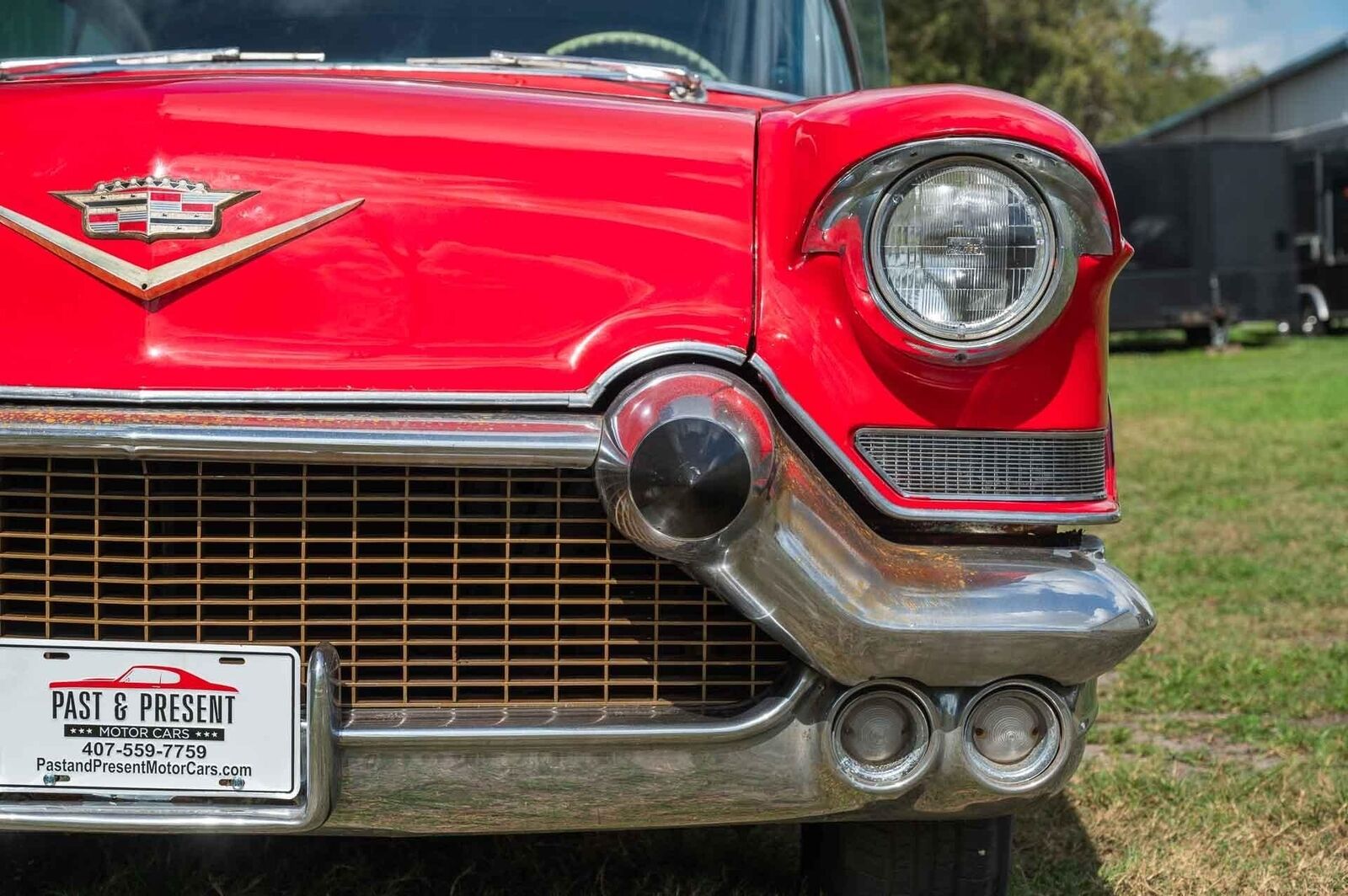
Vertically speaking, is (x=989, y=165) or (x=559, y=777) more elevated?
(x=989, y=165)

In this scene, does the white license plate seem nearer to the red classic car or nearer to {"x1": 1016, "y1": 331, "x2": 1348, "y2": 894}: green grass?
the red classic car

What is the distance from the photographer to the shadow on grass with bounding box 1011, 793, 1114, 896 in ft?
7.89

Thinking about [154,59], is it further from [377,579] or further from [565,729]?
[565,729]

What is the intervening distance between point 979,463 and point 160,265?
104 cm

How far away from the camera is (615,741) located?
173 centimetres

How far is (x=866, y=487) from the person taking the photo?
1.78 metres

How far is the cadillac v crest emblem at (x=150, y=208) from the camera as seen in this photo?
1.74 metres

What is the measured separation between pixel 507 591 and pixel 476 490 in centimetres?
14

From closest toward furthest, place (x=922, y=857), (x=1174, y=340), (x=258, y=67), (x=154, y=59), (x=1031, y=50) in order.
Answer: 1. (x=922, y=857)
2. (x=258, y=67)
3. (x=154, y=59)
4. (x=1174, y=340)
5. (x=1031, y=50)

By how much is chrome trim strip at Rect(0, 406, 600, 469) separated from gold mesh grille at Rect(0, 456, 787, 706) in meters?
0.06

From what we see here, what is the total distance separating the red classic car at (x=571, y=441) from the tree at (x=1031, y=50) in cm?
2729

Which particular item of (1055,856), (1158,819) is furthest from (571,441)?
(1158,819)

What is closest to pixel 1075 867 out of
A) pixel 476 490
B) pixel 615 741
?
pixel 615 741

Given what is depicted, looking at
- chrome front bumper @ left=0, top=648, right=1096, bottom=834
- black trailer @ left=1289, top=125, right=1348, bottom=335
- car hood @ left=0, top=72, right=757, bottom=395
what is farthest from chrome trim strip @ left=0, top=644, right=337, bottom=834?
black trailer @ left=1289, top=125, right=1348, bottom=335
